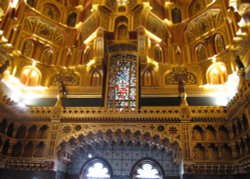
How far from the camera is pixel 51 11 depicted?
838 inches

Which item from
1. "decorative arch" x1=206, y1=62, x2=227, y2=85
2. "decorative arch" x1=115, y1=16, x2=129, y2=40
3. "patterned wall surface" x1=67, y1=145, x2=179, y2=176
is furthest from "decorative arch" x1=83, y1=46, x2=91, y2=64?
"decorative arch" x1=206, y1=62, x2=227, y2=85

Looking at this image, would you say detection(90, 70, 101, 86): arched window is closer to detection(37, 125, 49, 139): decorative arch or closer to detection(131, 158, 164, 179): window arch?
detection(37, 125, 49, 139): decorative arch

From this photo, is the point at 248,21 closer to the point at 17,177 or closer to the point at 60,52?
the point at 60,52

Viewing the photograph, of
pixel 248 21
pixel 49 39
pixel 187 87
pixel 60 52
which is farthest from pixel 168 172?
pixel 49 39

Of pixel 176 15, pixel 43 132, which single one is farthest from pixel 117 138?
pixel 176 15

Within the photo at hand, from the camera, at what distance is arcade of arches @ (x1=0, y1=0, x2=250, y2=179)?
1402 centimetres

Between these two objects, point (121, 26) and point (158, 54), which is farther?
point (121, 26)

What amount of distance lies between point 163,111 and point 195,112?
191cm

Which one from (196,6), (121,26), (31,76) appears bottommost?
(31,76)

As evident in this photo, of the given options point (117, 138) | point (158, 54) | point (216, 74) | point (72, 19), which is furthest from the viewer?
point (72, 19)

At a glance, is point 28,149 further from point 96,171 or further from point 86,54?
point 86,54

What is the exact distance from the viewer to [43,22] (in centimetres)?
2006

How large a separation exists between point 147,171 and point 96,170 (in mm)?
3462

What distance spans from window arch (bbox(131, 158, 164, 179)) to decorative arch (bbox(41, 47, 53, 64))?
10874 mm
